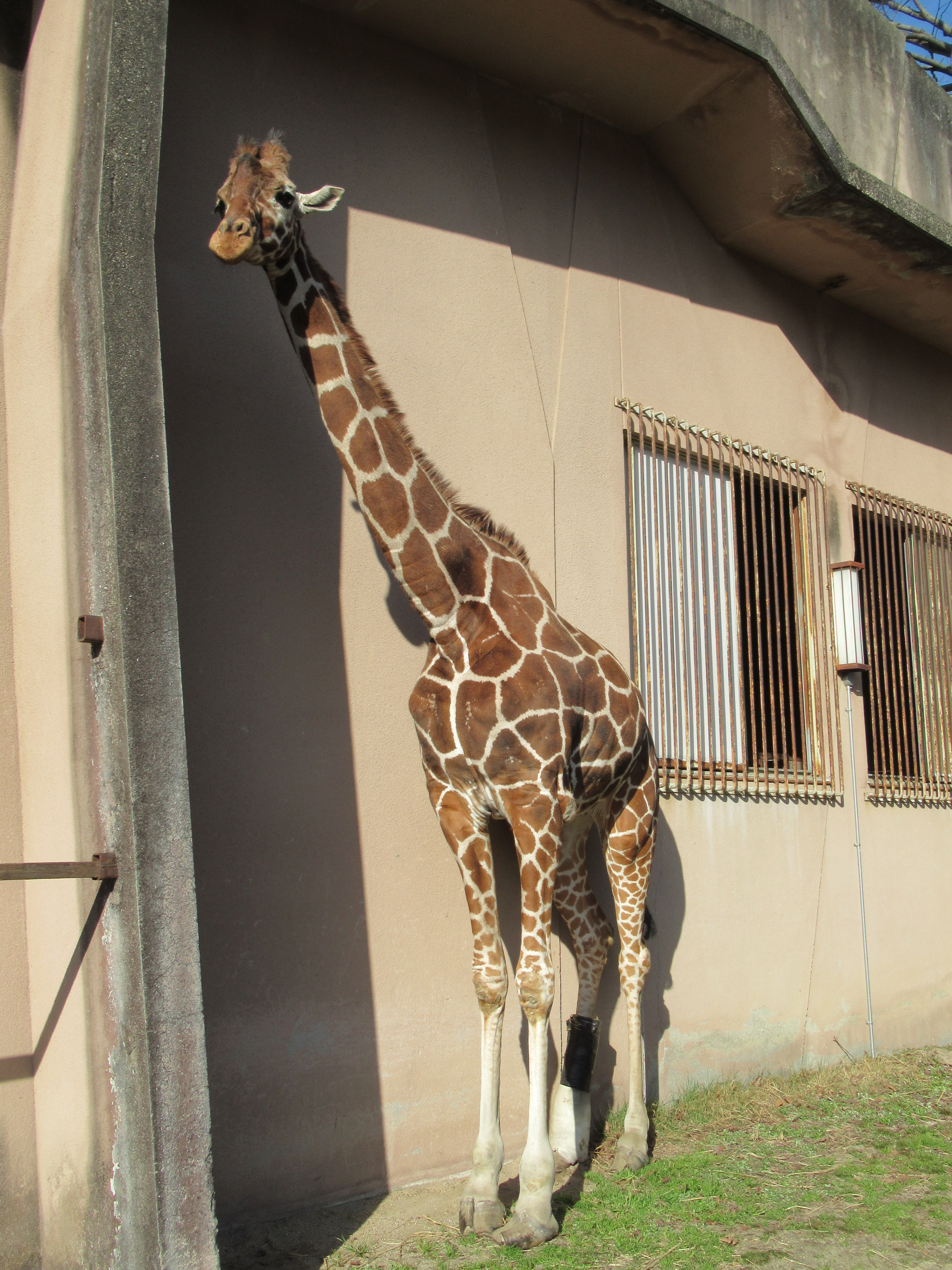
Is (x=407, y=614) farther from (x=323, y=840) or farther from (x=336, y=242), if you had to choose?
(x=336, y=242)

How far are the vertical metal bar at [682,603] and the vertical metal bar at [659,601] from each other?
120mm

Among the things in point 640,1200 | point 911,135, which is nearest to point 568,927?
point 640,1200

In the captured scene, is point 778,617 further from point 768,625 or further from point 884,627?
point 884,627

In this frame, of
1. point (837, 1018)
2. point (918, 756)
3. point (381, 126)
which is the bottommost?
point (837, 1018)

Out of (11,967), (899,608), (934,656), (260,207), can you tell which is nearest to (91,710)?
(11,967)

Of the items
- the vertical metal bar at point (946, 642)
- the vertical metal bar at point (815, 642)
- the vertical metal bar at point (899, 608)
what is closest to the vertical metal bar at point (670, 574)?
the vertical metal bar at point (815, 642)

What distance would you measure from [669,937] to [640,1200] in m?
1.46

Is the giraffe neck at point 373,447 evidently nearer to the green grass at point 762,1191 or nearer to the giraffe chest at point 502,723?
the giraffe chest at point 502,723

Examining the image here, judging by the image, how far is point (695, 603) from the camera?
5863 mm

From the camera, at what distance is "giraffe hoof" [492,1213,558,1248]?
359 centimetres

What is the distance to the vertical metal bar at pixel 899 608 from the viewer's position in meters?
7.13

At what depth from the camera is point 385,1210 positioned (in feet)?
12.8

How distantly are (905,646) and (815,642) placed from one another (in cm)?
122

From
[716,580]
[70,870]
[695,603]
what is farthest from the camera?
[716,580]
